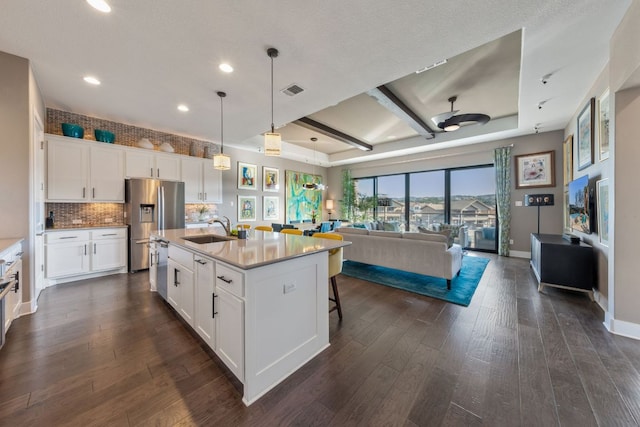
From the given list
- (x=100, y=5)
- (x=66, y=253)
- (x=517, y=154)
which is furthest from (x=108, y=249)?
(x=517, y=154)

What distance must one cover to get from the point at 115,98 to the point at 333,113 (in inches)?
143

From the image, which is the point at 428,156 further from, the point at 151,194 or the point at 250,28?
the point at 151,194

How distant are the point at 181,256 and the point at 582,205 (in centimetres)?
516

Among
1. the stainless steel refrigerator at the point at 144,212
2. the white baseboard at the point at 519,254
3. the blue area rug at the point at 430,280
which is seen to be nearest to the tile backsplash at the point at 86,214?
the stainless steel refrigerator at the point at 144,212

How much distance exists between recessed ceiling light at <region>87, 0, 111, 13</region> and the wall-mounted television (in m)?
5.49

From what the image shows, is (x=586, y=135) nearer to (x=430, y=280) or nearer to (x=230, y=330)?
(x=430, y=280)

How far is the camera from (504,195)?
5.66 meters

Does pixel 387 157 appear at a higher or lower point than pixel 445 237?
higher

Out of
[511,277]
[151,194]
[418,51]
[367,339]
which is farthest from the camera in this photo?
[151,194]

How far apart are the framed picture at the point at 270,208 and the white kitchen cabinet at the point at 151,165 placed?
101 inches

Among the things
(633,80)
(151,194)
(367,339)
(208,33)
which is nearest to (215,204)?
(151,194)

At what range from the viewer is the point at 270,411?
145cm

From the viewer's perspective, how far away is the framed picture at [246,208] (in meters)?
6.56

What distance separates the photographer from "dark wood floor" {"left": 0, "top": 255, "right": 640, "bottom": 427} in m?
1.42
